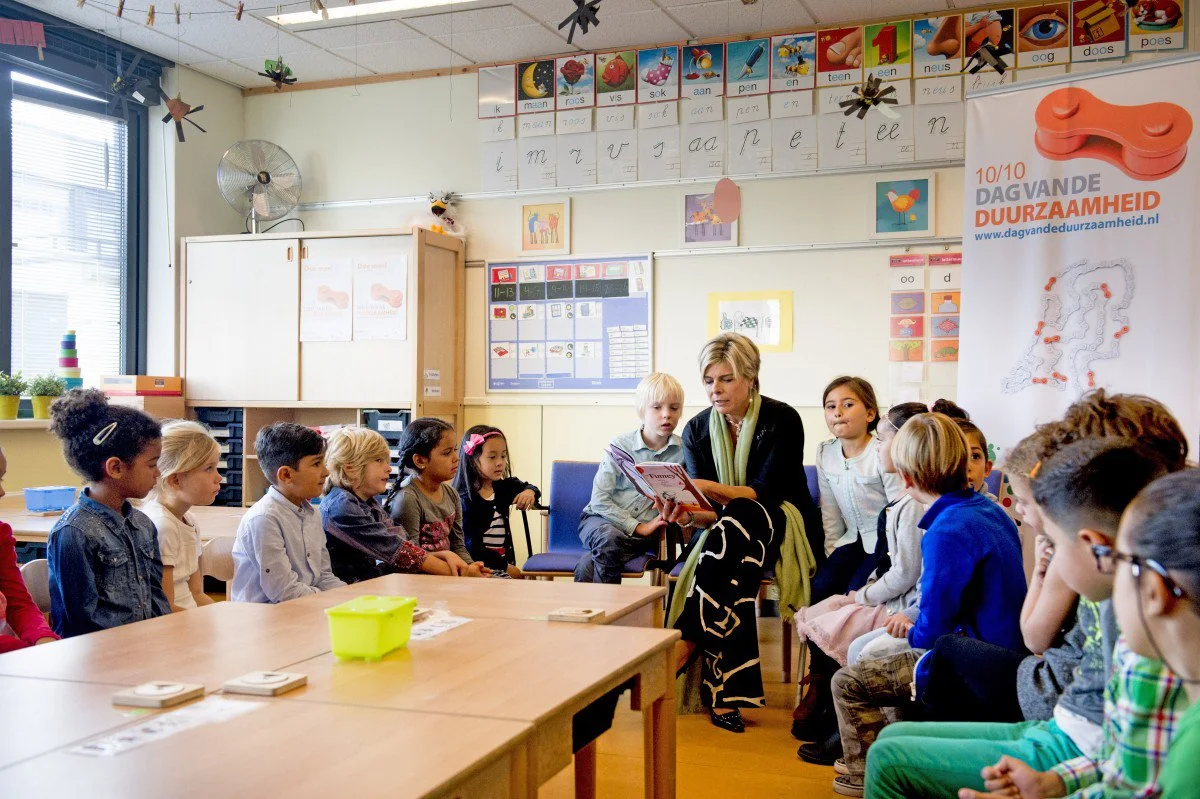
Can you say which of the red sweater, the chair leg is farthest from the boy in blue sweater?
the red sweater

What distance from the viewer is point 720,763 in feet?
10.2

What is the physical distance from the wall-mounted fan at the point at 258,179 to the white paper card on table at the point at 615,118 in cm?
180

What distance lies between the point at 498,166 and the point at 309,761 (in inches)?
193

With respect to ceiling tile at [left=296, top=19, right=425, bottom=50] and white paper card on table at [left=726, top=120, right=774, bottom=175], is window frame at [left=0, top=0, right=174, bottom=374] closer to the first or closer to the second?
ceiling tile at [left=296, top=19, right=425, bottom=50]

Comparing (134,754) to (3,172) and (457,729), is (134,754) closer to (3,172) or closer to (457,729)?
(457,729)

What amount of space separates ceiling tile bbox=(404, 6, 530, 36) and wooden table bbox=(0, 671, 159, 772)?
4.20 m

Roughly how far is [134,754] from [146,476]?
135 centimetres

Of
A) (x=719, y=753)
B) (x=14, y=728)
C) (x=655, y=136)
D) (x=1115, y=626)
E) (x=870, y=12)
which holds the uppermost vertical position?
(x=870, y=12)

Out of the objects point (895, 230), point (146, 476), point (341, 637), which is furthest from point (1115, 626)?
point (895, 230)

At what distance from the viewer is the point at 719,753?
10.5 ft

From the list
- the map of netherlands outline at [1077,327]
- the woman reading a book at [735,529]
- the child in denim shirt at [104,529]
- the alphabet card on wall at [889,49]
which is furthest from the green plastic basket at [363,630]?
the alphabet card on wall at [889,49]

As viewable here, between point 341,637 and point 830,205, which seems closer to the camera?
point 341,637

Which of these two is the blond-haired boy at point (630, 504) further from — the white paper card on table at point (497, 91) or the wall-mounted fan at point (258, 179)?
the wall-mounted fan at point (258, 179)

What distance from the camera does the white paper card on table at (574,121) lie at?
5707 millimetres
